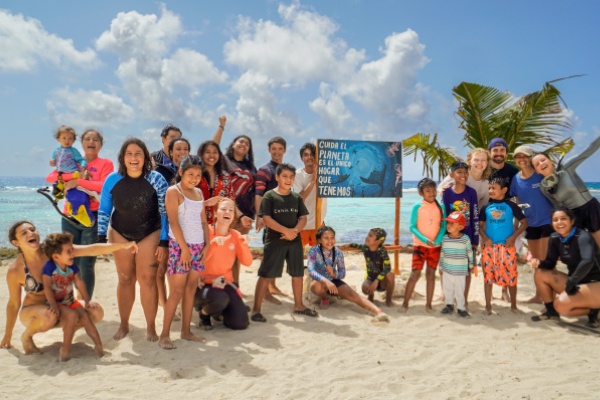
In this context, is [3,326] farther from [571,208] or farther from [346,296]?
[571,208]

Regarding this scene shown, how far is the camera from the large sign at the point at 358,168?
7.06m

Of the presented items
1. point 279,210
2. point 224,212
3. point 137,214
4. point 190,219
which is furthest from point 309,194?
point 137,214

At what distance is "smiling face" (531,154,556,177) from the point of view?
5473 mm

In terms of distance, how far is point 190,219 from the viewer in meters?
4.27

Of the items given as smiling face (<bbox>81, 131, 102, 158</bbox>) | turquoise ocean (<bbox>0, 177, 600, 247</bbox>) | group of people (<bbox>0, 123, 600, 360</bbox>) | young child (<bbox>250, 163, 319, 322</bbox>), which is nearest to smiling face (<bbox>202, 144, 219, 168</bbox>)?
group of people (<bbox>0, 123, 600, 360</bbox>)

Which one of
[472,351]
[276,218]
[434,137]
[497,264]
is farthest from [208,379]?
[434,137]

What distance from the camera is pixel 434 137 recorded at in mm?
8969

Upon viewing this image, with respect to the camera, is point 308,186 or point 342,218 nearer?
point 308,186

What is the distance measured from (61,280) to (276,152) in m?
3.08

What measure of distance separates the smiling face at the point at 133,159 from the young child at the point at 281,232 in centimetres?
151

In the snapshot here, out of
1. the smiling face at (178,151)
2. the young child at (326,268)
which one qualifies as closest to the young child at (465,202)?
the young child at (326,268)

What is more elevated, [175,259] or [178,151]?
[178,151]

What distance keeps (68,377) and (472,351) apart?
11.8 ft

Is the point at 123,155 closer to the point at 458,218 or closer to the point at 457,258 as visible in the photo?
the point at 458,218
